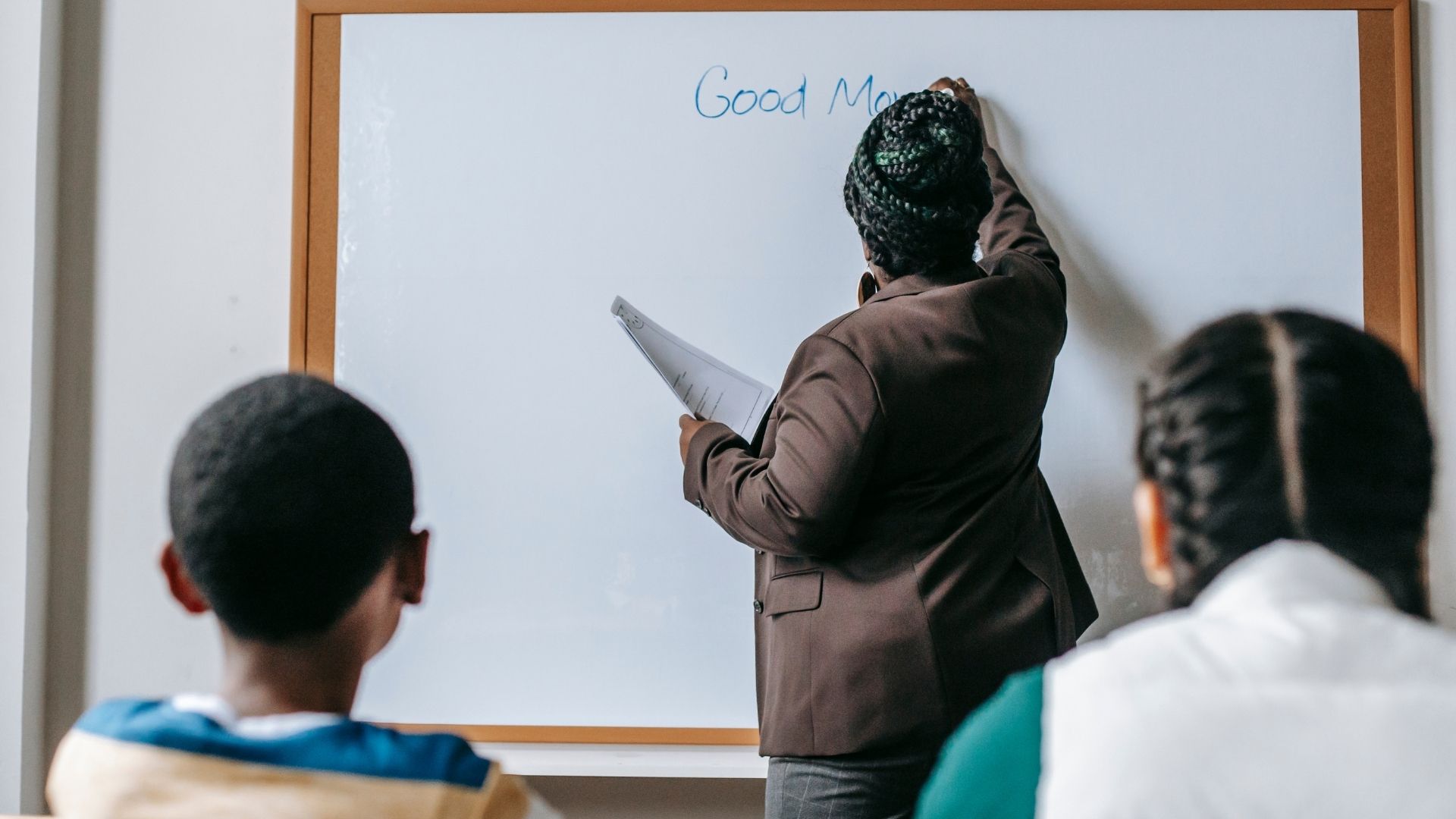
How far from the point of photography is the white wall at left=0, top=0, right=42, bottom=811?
1620mm

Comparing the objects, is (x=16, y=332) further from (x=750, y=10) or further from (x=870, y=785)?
(x=870, y=785)

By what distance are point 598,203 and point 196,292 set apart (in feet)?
2.05

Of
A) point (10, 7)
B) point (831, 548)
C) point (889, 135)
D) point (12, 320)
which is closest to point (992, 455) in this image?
point (831, 548)

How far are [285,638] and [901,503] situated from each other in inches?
26.6

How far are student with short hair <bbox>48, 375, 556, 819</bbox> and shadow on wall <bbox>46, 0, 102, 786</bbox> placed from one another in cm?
111

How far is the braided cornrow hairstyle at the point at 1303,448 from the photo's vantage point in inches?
22.9

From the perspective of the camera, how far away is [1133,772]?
556 millimetres

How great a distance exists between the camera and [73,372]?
5.53 ft

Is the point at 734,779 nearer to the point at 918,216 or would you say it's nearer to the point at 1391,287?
the point at 918,216

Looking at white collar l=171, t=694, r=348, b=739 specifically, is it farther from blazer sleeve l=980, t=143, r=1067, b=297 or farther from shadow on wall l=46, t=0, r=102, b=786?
shadow on wall l=46, t=0, r=102, b=786

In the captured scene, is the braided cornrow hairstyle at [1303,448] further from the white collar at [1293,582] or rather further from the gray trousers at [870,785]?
the gray trousers at [870,785]

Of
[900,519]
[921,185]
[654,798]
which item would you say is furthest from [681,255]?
[654,798]

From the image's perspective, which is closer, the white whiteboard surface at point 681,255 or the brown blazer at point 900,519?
the brown blazer at point 900,519

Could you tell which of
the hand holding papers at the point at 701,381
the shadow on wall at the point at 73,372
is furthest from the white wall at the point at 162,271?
the hand holding papers at the point at 701,381
